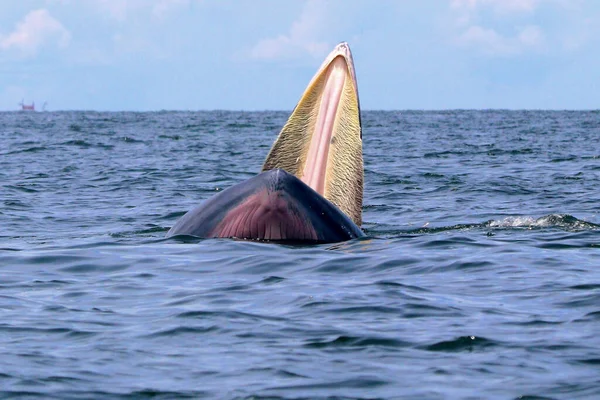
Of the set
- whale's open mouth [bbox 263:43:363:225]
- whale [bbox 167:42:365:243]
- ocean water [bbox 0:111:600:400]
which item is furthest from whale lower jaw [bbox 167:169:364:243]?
whale's open mouth [bbox 263:43:363:225]

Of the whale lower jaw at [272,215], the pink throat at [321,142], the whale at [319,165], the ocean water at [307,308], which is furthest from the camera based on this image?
the pink throat at [321,142]

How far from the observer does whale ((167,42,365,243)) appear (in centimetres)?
1053

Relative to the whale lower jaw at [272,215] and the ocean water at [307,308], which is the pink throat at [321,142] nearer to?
the whale lower jaw at [272,215]

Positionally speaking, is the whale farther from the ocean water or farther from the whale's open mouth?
the ocean water

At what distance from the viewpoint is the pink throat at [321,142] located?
10930 mm

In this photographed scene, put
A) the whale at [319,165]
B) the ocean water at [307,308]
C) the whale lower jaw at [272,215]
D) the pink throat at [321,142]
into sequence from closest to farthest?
the ocean water at [307,308]
the whale lower jaw at [272,215]
the whale at [319,165]
the pink throat at [321,142]

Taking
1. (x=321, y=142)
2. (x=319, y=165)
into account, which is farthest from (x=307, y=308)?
(x=321, y=142)

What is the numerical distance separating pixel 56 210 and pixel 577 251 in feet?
29.5

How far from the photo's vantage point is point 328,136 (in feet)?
35.9

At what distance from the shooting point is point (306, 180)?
10922 millimetres

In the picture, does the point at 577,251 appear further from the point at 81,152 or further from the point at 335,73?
the point at 81,152

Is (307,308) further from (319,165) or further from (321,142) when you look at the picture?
(321,142)

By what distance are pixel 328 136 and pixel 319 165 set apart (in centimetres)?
30

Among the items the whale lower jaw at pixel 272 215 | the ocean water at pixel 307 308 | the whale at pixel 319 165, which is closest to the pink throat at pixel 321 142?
the whale at pixel 319 165
